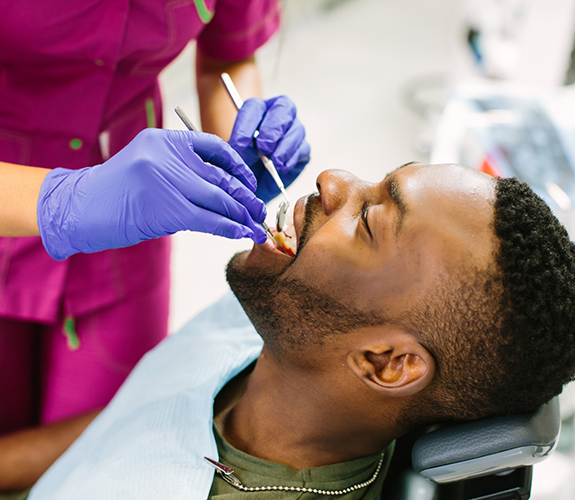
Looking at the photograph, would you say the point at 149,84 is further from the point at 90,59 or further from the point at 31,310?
the point at 31,310

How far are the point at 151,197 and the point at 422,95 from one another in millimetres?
3540

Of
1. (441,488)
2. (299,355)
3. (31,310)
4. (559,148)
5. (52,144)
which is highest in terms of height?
(559,148)

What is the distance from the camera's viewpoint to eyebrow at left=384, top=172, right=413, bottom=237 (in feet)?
3.14

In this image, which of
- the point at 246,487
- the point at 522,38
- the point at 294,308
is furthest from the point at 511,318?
the point at 522,38

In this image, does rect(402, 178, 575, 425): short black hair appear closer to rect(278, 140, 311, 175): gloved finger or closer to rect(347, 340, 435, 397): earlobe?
rect(347, 340, 435, 397): earlobe

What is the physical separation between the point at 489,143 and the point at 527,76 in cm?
101

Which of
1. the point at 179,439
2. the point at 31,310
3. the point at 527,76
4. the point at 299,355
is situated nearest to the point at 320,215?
the point at 299,355

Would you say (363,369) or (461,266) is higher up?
(461,266)

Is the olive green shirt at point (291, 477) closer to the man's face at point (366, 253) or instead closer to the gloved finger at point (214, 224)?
the man's face at point (366, 253)

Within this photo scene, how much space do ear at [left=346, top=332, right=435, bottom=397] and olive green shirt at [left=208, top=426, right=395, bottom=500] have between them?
22 centimetres

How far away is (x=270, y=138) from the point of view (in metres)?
1.31

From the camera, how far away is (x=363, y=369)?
101 centimetres

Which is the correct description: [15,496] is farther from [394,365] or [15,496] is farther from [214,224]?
[394,365]

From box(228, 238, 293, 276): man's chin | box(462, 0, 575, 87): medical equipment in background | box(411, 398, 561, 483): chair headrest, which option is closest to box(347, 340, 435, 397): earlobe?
box(411, 398, 561, 483): chair headrest
